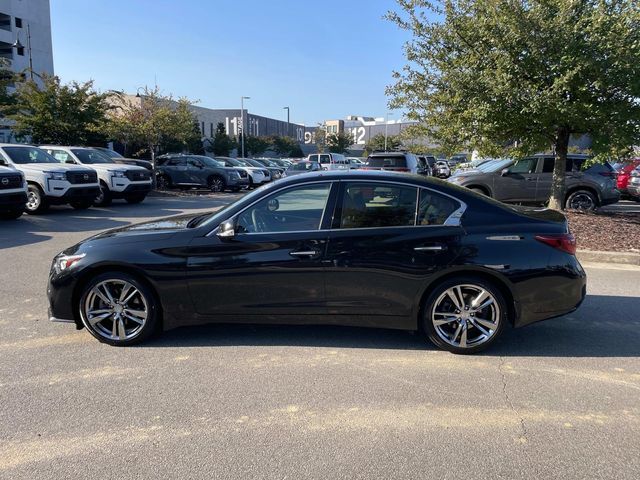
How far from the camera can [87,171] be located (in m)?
14.1

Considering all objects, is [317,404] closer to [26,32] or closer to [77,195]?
[77,195]

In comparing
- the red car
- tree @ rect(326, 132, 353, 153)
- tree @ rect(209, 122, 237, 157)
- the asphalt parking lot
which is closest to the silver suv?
the red car

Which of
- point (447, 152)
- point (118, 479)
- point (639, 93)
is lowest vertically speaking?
point (118, 479)

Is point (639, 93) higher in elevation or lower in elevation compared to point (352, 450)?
higher

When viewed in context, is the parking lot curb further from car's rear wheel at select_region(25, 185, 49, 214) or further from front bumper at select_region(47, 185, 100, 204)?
car's rear wheel at select_region(25, 185, 49, 214)

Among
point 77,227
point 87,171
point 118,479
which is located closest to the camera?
point 118,479

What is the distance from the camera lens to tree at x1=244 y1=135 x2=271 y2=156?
59.8m

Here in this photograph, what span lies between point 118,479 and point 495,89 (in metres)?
9.06

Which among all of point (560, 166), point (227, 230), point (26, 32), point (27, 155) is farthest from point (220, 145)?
point (227, 230)

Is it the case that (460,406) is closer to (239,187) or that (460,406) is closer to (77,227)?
(77,227)

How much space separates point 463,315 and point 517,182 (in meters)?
10.6

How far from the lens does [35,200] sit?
13.3m

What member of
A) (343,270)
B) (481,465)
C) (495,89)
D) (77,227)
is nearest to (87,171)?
(77,227)

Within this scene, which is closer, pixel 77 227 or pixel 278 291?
pixel 278 291
